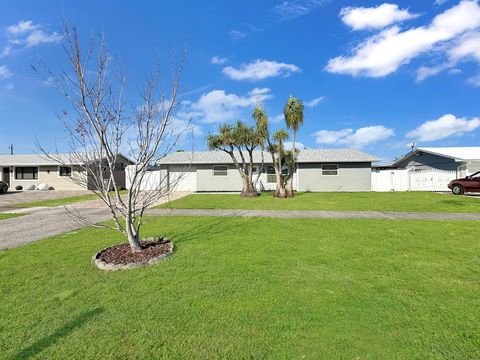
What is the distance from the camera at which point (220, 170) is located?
25562 millimetres

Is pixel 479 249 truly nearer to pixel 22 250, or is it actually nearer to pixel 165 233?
pixel 165 233

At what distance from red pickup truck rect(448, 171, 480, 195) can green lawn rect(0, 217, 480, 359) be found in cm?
1581

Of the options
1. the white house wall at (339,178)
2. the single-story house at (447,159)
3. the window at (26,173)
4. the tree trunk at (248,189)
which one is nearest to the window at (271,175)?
the white house wall at (339,178)

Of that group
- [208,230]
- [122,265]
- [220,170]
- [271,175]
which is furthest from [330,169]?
[122,265]

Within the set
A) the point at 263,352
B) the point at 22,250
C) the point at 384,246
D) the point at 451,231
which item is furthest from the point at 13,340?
the point at 451,231

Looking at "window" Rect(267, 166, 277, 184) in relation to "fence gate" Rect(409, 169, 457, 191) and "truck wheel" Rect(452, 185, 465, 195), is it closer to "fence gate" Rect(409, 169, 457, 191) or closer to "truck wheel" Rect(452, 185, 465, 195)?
"fence gate" Rect(409, 169, 457, 191)

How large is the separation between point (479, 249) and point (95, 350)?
24.9ft

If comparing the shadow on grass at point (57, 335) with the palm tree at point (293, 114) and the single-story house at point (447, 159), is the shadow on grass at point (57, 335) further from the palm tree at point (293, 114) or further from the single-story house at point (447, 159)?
the single-story house at point (447, 159)

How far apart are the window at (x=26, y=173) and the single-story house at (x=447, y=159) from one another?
3822 cm

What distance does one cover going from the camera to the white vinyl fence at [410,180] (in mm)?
23719

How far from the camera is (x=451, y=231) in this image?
8078 mm

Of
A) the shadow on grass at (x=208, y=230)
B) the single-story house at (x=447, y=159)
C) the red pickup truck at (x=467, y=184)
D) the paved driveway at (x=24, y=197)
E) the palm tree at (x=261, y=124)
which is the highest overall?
the palm tree at (x=261, y=124)

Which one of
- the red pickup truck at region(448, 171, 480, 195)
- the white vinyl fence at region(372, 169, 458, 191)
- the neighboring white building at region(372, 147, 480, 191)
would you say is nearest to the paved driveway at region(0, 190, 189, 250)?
the white vinyl fence at region(372, 169, 458, 191)

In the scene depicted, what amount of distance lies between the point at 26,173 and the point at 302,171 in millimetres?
28392
